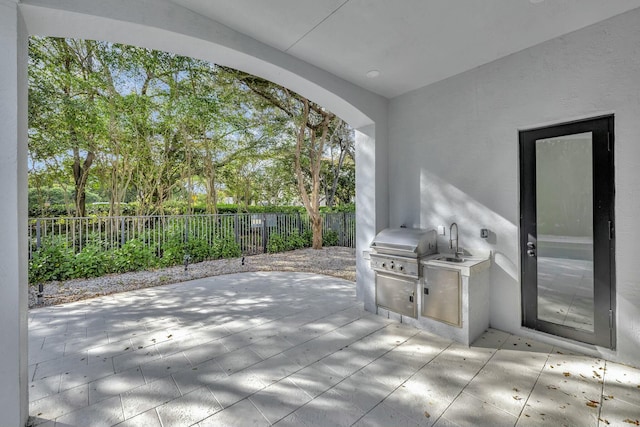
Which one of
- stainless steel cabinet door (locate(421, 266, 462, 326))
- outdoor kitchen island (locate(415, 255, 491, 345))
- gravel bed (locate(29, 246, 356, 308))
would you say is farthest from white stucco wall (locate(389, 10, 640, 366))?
gravel bed (locate(29, 246, 356, 308))

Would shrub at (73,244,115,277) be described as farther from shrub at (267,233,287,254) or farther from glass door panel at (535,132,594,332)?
glass door panel at (535,132,594,332)

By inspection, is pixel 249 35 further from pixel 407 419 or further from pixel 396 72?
pixel 407 419

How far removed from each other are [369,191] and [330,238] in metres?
5.39

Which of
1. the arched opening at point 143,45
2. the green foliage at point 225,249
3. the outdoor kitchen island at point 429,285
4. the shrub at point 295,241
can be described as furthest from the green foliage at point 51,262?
the outdoor kitchen island at point 429,285

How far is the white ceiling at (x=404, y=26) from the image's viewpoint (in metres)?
→ 2.28

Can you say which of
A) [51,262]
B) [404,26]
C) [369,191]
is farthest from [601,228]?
[51,262]

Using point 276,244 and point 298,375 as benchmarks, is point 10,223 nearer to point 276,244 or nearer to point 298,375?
point 298,375

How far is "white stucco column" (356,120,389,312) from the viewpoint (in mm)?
3885

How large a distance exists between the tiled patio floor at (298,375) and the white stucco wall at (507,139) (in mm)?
674

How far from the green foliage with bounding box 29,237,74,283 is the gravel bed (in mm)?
189

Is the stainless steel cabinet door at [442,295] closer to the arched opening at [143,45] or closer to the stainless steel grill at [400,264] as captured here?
the stainless steel grill at [400,264]

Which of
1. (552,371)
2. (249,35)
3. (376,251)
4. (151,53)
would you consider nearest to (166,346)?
(376,251)

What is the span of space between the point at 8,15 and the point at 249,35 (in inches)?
67.9

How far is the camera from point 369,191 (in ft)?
13.0
